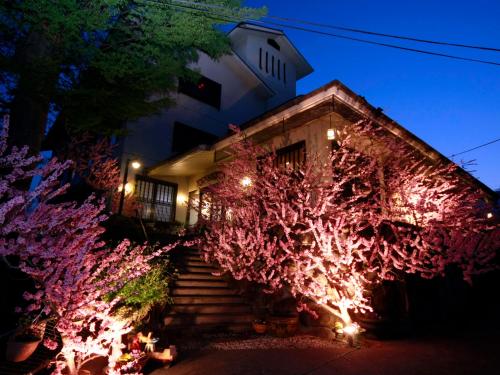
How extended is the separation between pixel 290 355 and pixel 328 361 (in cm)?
81

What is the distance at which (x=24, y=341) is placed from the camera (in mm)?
4516

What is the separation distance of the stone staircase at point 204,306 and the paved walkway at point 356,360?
140 cm

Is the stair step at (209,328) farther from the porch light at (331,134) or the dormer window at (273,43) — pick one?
the dormer window at (273,43)

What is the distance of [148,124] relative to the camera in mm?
15891

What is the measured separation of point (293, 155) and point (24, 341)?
866 cm

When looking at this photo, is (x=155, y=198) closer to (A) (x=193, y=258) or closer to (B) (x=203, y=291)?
(A) (x=193, y=258)

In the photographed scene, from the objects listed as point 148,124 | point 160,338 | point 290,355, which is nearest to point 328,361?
point 290,355

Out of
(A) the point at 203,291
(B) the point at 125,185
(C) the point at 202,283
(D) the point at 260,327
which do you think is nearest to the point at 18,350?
(A) the point at 203,291

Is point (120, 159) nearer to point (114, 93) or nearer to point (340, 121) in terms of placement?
point (114, 93)

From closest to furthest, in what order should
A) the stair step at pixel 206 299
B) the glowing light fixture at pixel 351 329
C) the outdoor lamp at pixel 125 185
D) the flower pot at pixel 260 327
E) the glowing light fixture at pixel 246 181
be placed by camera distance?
the glowing light fixture at pixel 351 329 → the flower pot at pixel 260 327 → the stair step at pixel 206 299 → the glowing light fixture at pixel 246 181 → the outdoor lamp at pixel 125 185

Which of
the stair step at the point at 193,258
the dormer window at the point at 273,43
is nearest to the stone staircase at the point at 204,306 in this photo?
the stair step at the point at 193,258

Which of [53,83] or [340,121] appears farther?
[340,121]

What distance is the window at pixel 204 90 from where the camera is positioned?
695 inches

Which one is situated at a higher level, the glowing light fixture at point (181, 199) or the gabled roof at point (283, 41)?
the gabled roof at point (283, 41)
